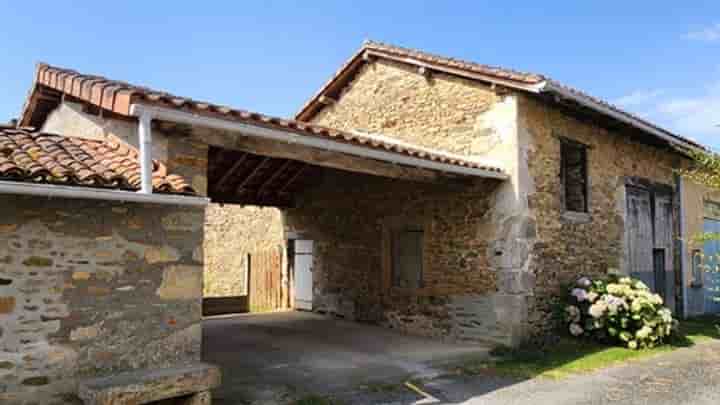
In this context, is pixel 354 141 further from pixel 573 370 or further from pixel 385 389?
pixel 573 370

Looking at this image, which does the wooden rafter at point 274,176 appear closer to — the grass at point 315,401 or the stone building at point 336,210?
the stone building at point 336,210

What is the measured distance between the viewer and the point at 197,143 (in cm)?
489

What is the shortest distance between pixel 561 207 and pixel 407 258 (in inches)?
99.9

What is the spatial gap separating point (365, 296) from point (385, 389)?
4137 millimetres

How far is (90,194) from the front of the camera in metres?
3.69

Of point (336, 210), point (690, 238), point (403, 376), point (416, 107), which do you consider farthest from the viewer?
point (690, 238)

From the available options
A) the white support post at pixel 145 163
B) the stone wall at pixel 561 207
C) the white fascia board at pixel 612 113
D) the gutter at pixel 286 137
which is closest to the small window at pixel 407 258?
the stone wall at pixel 561 207

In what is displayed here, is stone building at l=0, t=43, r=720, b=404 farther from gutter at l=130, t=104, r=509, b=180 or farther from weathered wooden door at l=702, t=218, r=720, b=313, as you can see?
weathered wooden door at l=702, t=218, r=720, b=313

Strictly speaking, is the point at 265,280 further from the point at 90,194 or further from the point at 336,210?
the point at 90,194

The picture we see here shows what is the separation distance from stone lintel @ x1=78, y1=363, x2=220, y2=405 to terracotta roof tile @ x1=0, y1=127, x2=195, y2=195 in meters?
1.40

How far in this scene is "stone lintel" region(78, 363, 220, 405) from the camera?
3.68 meters

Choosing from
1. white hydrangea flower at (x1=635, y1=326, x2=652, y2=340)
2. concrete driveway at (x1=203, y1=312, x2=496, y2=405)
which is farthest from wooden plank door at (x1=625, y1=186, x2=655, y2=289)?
concrete driveway at (x1=203, y1=312, x2=496, y2=405)

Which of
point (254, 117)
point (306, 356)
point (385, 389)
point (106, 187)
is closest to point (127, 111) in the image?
point (106, 187)

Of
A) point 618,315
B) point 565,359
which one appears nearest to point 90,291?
point 565,359
